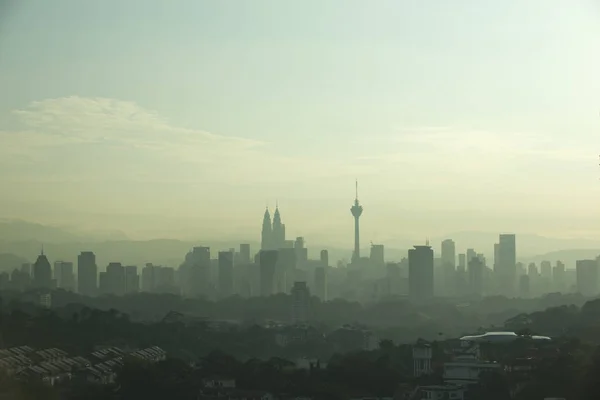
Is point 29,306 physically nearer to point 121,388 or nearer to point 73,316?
point 73,316

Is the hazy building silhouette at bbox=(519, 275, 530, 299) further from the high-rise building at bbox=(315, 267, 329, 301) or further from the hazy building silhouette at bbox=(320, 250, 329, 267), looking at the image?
the high-rise building at bbox=(315, 267, 329, 301)

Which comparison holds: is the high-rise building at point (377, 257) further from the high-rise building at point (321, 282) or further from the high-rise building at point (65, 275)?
the high-rise building at point (65, 275)

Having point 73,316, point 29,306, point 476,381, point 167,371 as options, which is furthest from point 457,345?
point 29,306

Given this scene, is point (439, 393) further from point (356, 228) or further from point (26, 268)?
point (356, 228)

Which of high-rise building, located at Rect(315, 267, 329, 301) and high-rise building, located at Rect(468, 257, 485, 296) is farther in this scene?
high-rise building, located at Rect(468, 257, 485, 296)

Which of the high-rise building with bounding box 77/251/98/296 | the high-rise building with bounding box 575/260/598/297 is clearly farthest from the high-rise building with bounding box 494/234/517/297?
the high-rise building with bounding box 77/251/98/296

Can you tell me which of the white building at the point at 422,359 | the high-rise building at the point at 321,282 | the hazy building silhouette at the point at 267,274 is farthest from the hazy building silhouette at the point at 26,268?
the high-rise building at the point at 321,282
